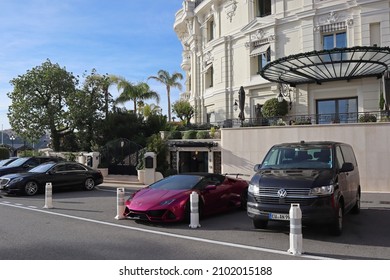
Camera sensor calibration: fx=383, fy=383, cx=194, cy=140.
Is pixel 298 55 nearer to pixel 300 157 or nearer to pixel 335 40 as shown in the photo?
pixel 335 40

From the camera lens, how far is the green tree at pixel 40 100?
1184 inches

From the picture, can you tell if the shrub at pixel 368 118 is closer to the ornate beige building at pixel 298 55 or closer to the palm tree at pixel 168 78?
the ornate beige building at pixel 298 55

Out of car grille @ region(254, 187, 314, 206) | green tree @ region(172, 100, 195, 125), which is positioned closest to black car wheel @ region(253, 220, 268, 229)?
car grille @ region(254, 187, 314, 206)

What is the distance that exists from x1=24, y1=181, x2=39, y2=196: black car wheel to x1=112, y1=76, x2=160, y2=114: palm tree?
21833 mm

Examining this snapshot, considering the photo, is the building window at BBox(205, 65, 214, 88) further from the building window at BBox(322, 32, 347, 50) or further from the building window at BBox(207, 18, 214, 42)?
the building window at BBox(322, 32, 347, 50)

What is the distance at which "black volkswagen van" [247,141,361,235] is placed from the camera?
734 cm

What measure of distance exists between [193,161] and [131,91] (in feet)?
58.8

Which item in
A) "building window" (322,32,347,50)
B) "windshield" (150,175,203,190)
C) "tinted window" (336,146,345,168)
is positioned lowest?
"windshield" (150,175,203,190)

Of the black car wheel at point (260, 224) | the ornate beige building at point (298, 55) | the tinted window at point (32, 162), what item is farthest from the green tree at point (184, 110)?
the black car wheel at point (260, 224)

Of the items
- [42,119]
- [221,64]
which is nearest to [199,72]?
[221,64]

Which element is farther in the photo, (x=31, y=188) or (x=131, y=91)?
(x=131, y=91)

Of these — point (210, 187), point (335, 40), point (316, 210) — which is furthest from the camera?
point (335, 40)

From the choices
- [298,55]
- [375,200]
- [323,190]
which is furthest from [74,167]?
[323,190]

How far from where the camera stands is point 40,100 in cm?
3025
